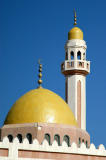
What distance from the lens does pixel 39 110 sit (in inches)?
790

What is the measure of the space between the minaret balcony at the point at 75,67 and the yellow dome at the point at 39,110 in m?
6.15

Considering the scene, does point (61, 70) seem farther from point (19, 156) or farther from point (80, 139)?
point (19, 156)

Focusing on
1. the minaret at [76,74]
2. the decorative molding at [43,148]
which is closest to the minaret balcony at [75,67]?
the minaret at [76,74]

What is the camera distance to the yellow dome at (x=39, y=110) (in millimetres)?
19969

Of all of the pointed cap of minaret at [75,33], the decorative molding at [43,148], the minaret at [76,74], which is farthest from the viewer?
the pointed cap of minaret at [75,33]

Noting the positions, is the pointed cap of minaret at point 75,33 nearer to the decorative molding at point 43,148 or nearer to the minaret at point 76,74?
the minaret at point 76,74

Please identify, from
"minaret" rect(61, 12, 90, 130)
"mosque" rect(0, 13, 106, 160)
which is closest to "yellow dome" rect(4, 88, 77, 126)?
"mosque" rect(0, 13, 106, 160)

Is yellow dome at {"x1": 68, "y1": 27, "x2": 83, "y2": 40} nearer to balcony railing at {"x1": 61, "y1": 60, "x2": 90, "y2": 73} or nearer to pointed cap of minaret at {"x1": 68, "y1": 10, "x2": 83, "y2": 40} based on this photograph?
pointed cap of minaret at {"x1": 68, "y1": 10, "x2": 83, "y2": 40}

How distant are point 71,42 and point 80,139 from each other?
9.09m

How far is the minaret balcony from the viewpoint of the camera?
27047 millimetres

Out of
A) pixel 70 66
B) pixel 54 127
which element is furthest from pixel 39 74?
pixel 70 66

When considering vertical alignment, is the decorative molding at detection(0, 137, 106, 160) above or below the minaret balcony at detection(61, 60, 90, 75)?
below

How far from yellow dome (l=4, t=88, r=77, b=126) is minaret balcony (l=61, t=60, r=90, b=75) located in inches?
242

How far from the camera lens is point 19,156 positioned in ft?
55.1
